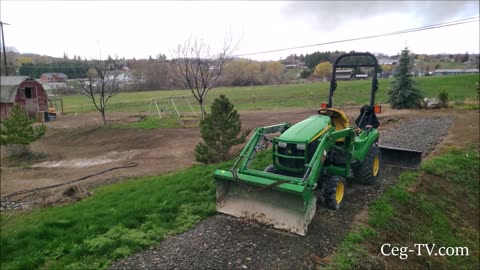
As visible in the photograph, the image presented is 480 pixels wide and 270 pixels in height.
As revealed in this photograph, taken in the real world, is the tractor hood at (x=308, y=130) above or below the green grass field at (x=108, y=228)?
above

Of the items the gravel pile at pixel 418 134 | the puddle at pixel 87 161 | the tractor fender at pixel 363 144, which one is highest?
the tractor fender at pixel 363 144

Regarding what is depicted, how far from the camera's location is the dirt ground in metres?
13.2

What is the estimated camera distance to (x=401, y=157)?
834cm

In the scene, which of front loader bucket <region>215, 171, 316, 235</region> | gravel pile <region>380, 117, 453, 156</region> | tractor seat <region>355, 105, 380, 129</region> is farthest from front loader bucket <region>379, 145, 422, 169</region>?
front loader bucket <region>215, 171, 316, 235</region>

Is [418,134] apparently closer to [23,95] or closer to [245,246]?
[245,246]

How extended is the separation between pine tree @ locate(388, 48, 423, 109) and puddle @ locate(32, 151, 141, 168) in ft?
58.3

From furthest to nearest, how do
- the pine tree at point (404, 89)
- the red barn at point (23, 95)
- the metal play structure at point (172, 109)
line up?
the red barn at point (23, 95) < the metal play structure at point (172, 109) < the pine tree at point (404, 89)

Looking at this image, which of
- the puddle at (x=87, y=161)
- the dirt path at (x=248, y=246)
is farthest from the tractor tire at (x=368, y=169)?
the puddle at (x=87, y=161)

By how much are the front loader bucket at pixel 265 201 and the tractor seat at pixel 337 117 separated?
217 centimetres

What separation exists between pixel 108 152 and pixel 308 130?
14.5m

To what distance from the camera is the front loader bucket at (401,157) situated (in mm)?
8172

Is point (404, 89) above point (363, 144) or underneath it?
above

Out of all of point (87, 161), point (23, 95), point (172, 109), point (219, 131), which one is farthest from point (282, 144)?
point (23, 95)

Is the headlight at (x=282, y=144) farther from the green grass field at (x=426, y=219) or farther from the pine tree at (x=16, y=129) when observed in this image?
the pine tree at (x=16, y=129)
